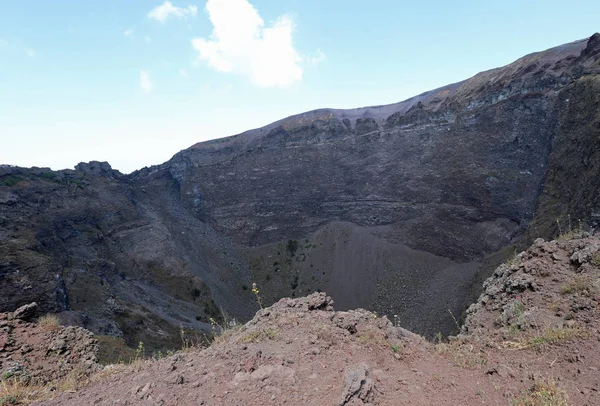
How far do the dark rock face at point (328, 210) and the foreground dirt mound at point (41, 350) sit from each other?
1541cm

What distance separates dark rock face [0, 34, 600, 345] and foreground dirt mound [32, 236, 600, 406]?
12.7 meters

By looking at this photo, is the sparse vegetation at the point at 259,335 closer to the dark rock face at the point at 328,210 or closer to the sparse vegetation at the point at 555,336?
the sparse vegetation at the point at 555,336

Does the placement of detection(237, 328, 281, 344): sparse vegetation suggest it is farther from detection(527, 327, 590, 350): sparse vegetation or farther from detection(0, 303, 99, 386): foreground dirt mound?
detection(527, 327, 590, 350): sparse vegetation

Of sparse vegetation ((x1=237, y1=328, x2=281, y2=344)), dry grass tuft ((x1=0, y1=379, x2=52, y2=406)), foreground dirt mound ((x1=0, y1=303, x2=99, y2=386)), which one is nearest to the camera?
dry grass tuft ((x1=0, y1=379, x2=52, y2=406))

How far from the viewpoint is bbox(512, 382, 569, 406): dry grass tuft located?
367 cm

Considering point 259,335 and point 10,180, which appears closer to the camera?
point 259,335

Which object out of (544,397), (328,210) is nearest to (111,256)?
(328,210)

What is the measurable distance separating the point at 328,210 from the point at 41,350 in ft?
117

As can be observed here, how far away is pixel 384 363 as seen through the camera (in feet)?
16.1

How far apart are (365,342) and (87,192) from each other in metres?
39.5

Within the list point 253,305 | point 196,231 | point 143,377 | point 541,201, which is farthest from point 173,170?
point 143,377

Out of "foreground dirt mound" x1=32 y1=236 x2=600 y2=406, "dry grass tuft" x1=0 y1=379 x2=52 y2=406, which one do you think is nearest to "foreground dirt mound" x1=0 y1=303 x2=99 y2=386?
"dry grass tuft" x1=0 y1=379 x2=52 y2=406

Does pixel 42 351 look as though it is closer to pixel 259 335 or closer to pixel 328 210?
pixel 259 335

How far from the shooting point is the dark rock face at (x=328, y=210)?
23078mm
